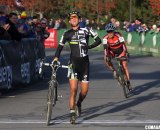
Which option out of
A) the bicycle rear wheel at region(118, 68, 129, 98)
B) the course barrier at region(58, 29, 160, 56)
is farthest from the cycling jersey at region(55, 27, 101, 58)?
the course barrier at region(58, 29, 160, 56)

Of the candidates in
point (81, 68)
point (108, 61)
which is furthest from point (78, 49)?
point (108, 61)

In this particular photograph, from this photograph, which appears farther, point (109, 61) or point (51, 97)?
point (109, 61)

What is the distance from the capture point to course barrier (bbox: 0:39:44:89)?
15.7 m

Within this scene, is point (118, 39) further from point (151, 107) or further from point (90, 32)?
point (90, 32)

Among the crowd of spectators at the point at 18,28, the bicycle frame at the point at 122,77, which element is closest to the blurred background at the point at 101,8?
the crowd of spectators at the point at 18,28

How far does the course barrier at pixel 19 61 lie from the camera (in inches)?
617

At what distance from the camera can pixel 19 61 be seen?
17172 mm

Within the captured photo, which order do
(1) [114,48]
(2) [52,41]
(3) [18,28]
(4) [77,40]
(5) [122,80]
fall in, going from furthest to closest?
1. (2) [52,41]
2. (3) [18,28]
3. (1) [114,48]
4. (5) [122,80]
5. (4) [77,40]

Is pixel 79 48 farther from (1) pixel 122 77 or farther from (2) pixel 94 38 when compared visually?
(1) pixel 122 77

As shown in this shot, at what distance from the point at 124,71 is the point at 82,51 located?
192 inches

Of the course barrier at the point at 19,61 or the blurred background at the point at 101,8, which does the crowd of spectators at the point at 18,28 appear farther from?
the blurred background at the point at 101,8

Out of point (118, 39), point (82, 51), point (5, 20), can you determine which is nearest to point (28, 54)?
point (5, 20)

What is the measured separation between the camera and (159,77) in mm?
21562

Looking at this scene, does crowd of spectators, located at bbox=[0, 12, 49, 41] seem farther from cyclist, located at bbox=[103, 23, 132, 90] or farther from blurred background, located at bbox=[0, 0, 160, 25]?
blurred background, located at bbox=[0, 0, 160, 25]
